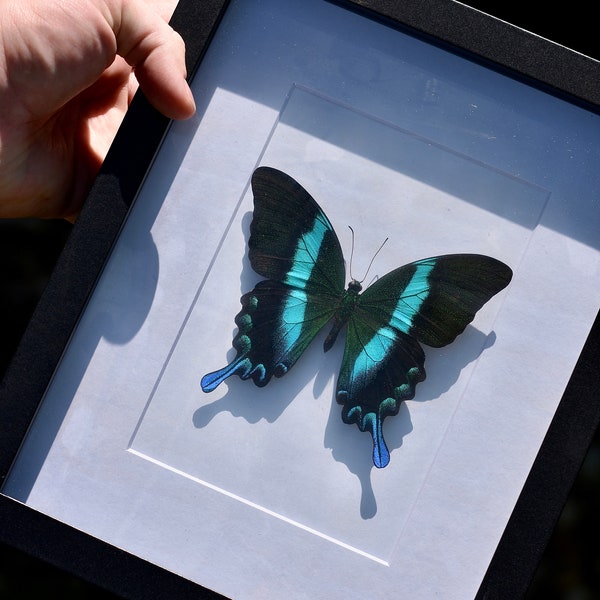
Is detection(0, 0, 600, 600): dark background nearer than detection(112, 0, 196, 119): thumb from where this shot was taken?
No

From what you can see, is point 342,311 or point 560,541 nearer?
point 342,311

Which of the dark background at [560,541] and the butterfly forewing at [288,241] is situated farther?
the dark background at [560,541]

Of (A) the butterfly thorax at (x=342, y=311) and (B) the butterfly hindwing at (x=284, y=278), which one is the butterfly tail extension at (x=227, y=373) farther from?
A: (A) the butterfly thorax at (x=342, y=311)

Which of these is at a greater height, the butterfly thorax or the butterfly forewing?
the butterfly forewing

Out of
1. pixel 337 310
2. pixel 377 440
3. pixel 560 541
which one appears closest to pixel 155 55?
pixel 337 310

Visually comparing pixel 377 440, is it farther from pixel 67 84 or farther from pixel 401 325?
pixel 67 84

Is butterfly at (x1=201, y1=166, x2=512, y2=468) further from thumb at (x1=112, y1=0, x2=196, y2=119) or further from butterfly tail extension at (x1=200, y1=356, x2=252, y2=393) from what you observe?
thumb at (x1=112, y1=0, x2=196, y2=119)

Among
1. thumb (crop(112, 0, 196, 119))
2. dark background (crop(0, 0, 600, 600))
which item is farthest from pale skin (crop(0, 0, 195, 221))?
dark background (crop(0, 0, 600, 600))

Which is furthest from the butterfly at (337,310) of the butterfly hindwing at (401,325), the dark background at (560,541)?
the dark background at (560,541)
